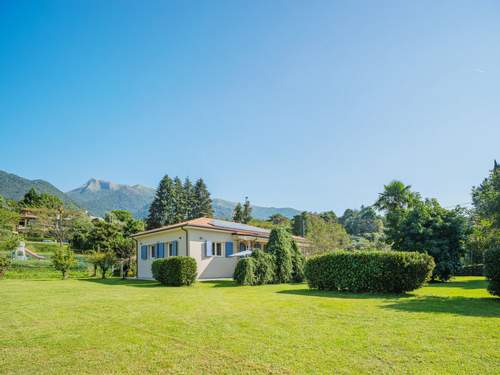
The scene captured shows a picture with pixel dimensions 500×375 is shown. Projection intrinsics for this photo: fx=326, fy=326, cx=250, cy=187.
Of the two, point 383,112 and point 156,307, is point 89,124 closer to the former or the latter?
point 156,307

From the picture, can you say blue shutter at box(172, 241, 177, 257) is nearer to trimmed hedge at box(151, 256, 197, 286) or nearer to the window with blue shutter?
the window with blue shutter

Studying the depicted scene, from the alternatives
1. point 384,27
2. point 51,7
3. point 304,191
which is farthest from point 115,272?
point 384,27

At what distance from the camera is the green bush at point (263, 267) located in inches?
697

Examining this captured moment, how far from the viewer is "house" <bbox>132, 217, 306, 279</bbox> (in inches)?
812

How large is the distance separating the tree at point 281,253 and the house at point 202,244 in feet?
12.6

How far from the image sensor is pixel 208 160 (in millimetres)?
22047

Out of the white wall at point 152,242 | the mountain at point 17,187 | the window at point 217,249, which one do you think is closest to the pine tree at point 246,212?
the white wall at point 152,242

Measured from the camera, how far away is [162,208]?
180 ft

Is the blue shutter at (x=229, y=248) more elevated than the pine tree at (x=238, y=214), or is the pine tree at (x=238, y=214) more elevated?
the pine tree at (x=238, y=214)

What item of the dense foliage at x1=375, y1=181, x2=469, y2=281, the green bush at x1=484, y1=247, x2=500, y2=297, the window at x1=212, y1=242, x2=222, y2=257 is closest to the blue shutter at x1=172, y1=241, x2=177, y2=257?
the window at x1=212, y1=242, x2=222, y2=257

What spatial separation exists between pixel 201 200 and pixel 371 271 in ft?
167

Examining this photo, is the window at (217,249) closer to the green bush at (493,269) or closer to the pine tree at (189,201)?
the green bush at (493,269)

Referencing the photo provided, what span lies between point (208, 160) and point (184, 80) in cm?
739

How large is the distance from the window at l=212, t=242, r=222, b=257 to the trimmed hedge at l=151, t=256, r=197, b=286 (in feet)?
14.9
